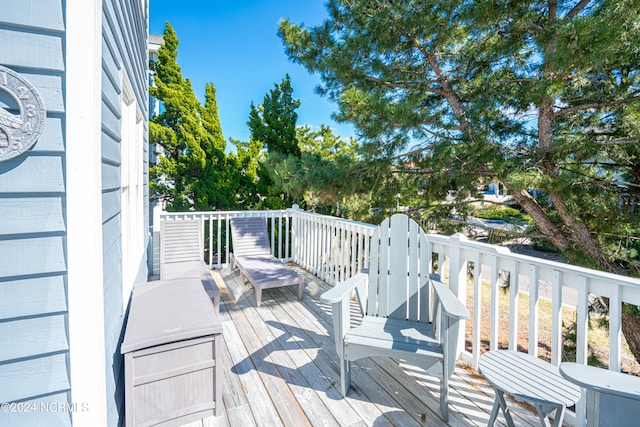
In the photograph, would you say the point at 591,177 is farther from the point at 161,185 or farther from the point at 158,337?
the point at 161,185

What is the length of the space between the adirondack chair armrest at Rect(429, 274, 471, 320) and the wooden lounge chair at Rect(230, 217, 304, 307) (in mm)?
2182

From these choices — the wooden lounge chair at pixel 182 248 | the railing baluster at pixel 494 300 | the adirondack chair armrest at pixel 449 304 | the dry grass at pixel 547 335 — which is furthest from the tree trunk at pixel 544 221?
the wooden lounge chair at pixel 182 248

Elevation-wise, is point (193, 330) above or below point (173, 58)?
below

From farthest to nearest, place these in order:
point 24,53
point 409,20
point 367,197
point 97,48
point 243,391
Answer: point 367,197 → point 409,20 → point 243,391 → point 97,48 → point 24,53

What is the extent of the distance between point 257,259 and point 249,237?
Result: 0.50 meters

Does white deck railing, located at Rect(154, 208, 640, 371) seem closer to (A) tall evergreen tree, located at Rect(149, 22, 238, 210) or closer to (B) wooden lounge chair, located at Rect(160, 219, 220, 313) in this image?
(B) wooden lounge chair, located at Rect(160, 219, 220, 313)

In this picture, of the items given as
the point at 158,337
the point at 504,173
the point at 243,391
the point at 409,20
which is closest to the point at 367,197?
the point at 504,173

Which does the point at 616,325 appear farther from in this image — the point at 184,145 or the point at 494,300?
the point at 184,145

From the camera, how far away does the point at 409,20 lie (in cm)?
478

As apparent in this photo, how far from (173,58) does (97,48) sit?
Result: 6972 millimetres

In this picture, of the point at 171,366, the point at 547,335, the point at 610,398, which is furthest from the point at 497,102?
the point at 171,366

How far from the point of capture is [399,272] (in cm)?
271

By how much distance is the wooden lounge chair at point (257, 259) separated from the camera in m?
4.16

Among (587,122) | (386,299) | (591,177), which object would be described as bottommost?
(386,299)
